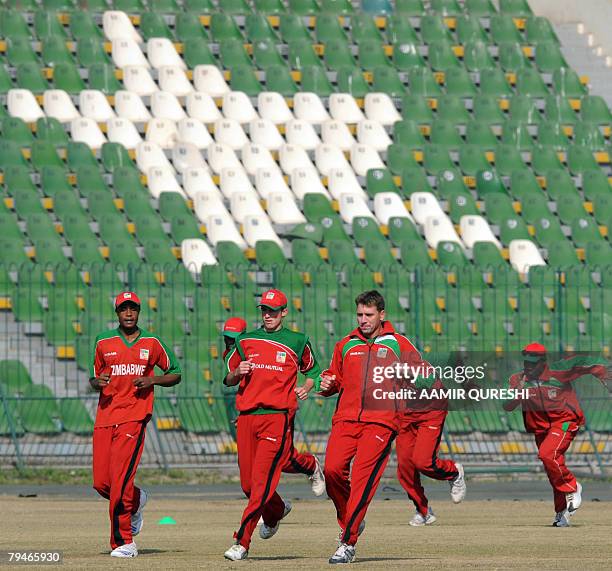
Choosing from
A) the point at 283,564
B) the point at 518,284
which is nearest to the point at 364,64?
the point at 518,284

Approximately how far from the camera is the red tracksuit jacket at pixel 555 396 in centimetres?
1371

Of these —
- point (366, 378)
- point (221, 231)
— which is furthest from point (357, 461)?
point (221, 231)

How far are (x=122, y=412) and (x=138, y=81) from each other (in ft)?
57.5

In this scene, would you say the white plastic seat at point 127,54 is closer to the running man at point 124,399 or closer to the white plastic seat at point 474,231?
the white plastic seat at point 474,231

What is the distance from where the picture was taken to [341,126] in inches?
1071

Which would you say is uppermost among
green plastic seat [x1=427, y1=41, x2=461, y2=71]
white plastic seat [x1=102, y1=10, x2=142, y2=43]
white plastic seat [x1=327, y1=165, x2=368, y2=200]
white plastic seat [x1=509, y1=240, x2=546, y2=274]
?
white plastic seat [x1=102, y1=10, x2=142, y2=43]

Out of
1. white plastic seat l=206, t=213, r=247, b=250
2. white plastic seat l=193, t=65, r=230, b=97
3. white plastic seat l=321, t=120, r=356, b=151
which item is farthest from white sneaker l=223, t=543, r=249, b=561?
white plastic seat l=193, t=65, r=230, b=97

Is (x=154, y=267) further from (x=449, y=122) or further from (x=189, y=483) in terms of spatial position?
(x=449, y=122)

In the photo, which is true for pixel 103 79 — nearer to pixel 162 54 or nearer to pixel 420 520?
pixel 162 54

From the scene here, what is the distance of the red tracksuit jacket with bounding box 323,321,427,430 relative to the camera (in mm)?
10203

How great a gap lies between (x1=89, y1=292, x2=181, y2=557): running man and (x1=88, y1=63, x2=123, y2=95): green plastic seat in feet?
56.0

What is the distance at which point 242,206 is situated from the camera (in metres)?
24.9

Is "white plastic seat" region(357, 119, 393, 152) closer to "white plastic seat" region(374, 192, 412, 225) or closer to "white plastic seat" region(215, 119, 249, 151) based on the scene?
"white plastic seat" region(374, 192, 412, 225)

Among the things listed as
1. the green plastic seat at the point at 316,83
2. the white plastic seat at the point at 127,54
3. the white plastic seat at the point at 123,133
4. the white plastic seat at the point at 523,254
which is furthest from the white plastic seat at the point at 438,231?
the white plastic seat at the point at 127,54
